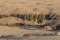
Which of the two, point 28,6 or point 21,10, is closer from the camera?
point 21,10

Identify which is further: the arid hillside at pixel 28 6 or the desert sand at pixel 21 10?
the arid hillside at pixel 28 6

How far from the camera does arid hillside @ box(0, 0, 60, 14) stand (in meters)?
19.5

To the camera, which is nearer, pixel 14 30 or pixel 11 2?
pixel 14 30

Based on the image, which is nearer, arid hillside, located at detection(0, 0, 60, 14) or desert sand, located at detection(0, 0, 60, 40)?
desert sand, located at detection(0, 0, 60, 40)

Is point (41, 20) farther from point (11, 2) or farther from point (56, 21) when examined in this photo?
point (11, 2)

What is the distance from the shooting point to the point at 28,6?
808 inches

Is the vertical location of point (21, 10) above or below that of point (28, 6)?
below

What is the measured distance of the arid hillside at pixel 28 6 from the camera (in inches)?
767

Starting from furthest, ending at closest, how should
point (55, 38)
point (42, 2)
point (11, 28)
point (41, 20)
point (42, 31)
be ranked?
point (42, 2), point (41, 20), point (11, 28), point (42, 31), point (55, 38)

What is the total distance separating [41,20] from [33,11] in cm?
148

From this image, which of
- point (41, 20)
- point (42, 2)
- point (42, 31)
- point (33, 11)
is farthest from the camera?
point (42, 2)

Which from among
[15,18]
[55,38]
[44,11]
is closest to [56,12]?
[44,11]

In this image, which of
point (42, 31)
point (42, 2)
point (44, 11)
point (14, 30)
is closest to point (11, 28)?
point (14, 30)

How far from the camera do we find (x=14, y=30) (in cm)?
1614
